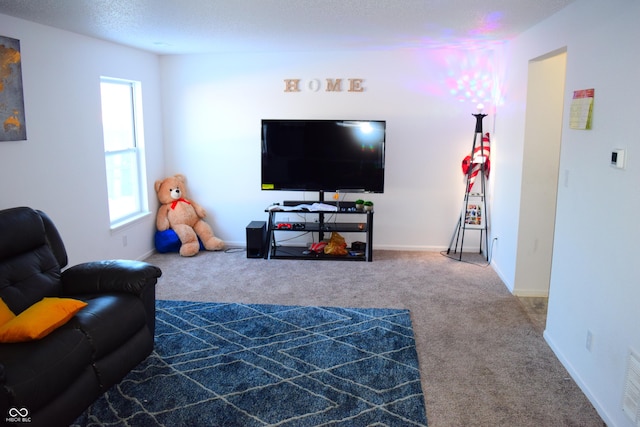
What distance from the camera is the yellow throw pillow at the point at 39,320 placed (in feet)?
8.56

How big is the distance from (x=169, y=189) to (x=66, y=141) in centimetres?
174

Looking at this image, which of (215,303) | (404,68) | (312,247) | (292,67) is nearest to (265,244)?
(312,247)

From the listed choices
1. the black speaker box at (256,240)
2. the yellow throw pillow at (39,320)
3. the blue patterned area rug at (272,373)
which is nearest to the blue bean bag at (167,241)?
the black speaker box at (256,240)

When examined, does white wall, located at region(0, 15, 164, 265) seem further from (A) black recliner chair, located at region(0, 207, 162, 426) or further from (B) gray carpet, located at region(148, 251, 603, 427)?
(B) gray carpet, located at region(148, 251, 603, 427)

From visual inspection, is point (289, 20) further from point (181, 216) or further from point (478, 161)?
point (181, 216)

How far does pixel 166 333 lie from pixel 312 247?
96.0 inches

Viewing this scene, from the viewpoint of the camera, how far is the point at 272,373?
128 inches

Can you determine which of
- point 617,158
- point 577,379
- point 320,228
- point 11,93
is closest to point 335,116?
point 320,228

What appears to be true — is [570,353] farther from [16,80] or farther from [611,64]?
[16,80]

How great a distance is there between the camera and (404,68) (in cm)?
592

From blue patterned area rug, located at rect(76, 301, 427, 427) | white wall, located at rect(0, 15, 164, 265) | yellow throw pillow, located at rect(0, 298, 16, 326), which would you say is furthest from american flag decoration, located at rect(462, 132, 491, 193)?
yellow throw pillow, located at rect(0, 298, 16, 326)

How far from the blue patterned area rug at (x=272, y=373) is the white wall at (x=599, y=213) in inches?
39.5

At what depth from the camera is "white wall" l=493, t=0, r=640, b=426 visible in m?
2.63

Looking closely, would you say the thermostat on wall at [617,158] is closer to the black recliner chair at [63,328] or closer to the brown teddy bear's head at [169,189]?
the black recliner chair at [63,328]
